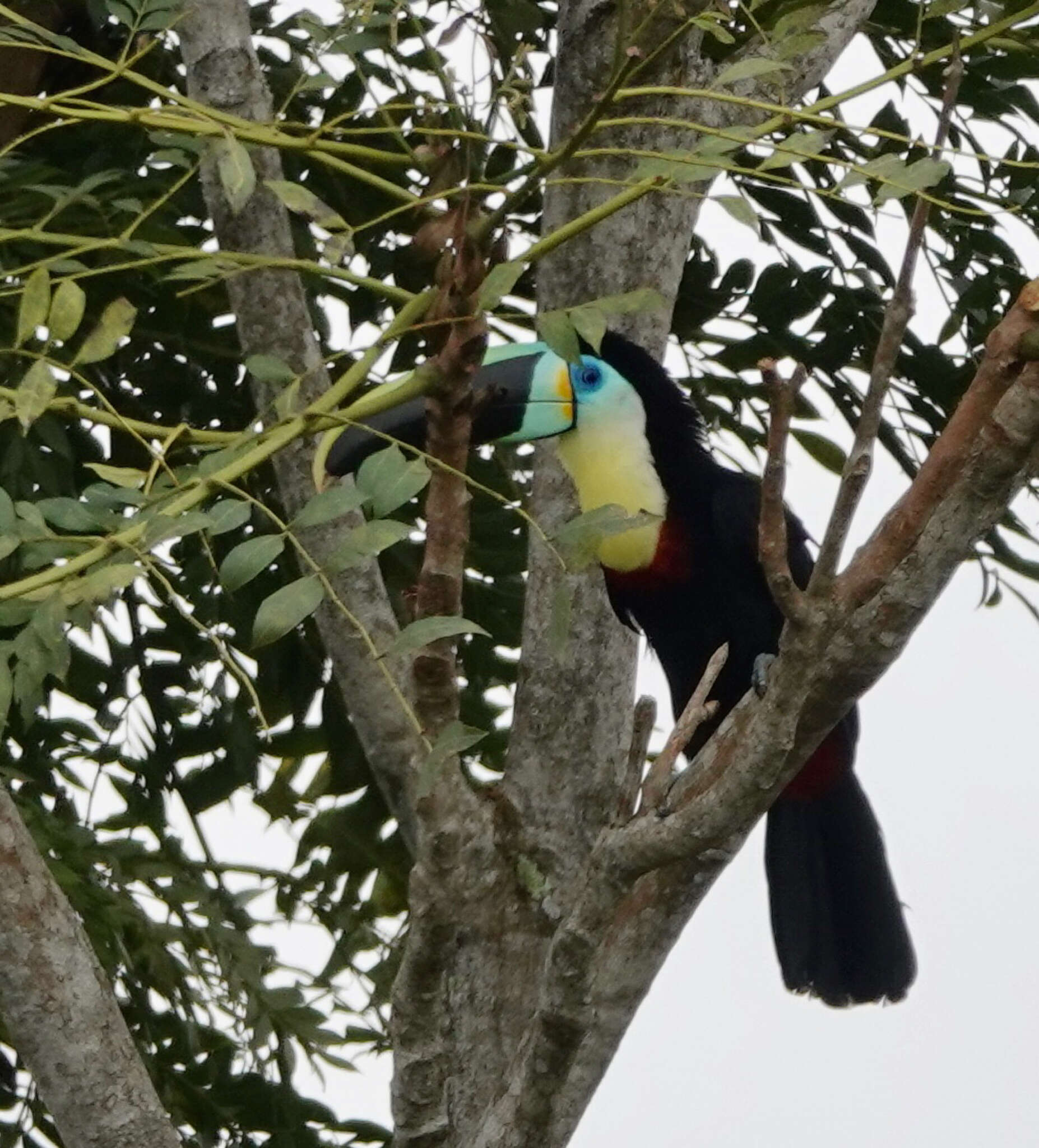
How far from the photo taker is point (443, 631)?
1.18 meters

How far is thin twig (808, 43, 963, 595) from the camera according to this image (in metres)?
Result: 1.17

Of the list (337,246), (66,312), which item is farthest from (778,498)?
(66,312)

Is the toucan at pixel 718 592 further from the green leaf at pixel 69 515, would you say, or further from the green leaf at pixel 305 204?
the green leaf at pixel 69 515

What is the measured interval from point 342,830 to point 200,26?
97 cm

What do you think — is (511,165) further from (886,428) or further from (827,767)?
(827,767)

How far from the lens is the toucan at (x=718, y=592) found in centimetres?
233

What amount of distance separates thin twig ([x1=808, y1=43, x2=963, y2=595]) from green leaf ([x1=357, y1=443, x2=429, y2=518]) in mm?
267

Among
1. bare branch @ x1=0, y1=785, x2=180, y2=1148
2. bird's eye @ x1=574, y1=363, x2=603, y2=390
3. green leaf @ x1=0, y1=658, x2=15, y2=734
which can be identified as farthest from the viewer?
bird's eye @ x1=574, y1=363, x2=603, y2=390

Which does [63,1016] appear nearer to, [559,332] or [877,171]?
[559,332]

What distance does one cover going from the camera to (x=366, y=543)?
1178 millimetres

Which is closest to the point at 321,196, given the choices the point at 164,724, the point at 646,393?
the point at 646,393

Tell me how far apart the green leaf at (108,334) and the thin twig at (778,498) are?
518mm

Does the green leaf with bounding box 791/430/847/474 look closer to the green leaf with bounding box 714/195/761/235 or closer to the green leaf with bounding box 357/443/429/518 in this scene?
the green leaf with bounding box 714/195/761/235

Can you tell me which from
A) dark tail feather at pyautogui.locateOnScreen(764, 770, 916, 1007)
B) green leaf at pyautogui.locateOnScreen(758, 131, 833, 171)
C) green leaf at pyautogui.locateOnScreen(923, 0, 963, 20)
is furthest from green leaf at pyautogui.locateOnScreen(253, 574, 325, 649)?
dark tail feather at pyautogui.locateOnScreen(764, 770, 916, 1007)
